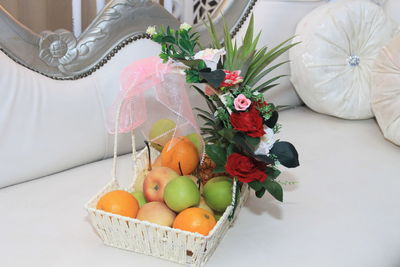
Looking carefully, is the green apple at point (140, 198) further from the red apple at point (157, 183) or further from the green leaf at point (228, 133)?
the green leaf at point (228, 133)

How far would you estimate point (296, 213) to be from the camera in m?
1.12

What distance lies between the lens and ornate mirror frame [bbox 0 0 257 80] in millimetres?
1139

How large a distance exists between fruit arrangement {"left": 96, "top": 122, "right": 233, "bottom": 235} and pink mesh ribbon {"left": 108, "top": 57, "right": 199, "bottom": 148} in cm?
6

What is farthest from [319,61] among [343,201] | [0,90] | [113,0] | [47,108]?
[0,90]

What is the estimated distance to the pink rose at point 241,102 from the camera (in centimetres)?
87

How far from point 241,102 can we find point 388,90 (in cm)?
80

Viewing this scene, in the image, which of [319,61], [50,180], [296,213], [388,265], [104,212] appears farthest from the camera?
[319,61]

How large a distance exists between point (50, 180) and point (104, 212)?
0.37m

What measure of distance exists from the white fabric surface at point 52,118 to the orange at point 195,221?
46 cm

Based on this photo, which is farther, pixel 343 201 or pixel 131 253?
pixel 343 201

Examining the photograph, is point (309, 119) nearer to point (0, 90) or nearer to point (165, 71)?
point (165, 71)

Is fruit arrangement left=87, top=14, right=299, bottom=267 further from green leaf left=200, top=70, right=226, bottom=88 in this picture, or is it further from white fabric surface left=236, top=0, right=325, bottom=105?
white fabric surface left=236, top=0, right=325, bottom=105

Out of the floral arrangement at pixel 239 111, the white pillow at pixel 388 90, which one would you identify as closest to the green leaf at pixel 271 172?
the floral arrangement at pixel 239 111

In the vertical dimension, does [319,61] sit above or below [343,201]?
above
